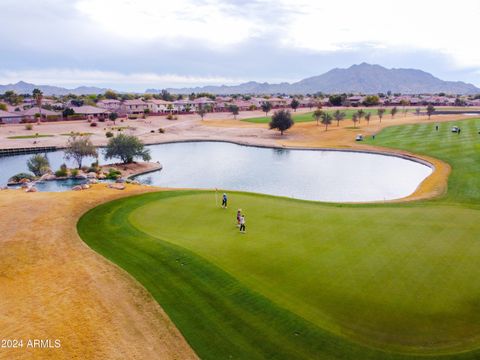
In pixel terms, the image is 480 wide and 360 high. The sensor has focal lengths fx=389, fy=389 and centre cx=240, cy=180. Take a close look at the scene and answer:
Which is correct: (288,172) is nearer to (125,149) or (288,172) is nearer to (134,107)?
(125,149)

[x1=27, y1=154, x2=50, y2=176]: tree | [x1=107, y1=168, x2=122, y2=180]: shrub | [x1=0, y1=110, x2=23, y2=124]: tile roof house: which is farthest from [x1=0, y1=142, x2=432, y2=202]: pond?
[x1=0, y1=110, x2=23, y2=124]: tile roof house

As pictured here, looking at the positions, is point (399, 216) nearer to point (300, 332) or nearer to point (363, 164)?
point (300, 332)

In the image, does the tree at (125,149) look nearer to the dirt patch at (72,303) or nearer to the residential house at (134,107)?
the dirt patch at (72,303)

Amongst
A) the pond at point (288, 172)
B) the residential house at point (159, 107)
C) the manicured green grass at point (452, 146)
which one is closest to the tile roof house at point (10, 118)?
the pond at point (288, 172)

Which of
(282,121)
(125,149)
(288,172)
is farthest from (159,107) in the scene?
(288,172)

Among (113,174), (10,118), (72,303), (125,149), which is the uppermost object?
(10,118)

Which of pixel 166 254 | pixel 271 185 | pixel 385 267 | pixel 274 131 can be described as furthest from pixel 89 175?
pixel 274 131

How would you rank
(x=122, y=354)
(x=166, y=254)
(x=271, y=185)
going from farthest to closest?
1. (x=271, y=185)
2. (x=166, y=254)
3. (x=122, y=354)
